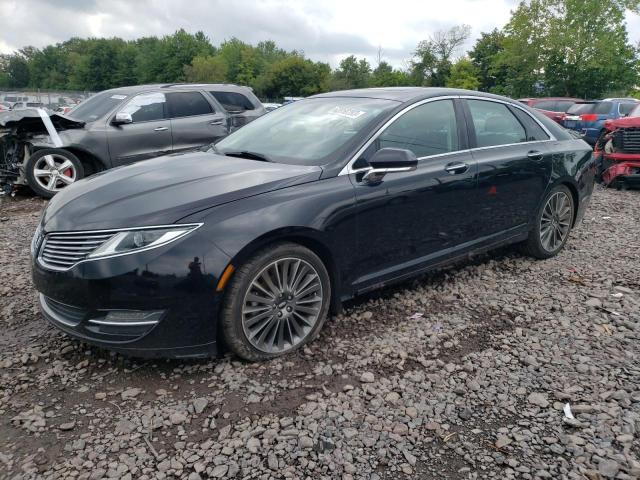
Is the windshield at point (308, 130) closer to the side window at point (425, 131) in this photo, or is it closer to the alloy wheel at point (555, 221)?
the side window at point (425, 131)

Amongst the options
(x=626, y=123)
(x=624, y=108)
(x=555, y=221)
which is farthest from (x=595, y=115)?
(x=555, y=221)

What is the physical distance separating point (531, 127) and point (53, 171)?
651 centimetres

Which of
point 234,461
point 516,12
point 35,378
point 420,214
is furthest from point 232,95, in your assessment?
point 516,12

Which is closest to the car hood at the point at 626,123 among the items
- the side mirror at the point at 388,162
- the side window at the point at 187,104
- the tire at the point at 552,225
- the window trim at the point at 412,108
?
the tire at the point at 552,225

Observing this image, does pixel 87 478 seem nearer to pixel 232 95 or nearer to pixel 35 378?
pixel 35 378

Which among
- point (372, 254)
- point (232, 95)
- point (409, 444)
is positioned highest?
point (232, 95)

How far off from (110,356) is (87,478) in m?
1.06

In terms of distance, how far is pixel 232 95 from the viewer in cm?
884

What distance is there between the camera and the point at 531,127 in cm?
484

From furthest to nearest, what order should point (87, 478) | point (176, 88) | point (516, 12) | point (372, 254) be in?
1. point (516, 12)
2. point (176, 88)
3. point (372, 254)
4. point (87, 478)

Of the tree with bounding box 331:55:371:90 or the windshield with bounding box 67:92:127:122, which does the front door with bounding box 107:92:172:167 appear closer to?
the windshield with bounding box 67:92:127:122

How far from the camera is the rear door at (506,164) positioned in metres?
4.25

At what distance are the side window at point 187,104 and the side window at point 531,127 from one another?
207 inches

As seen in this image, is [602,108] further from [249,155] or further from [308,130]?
[249,155]
